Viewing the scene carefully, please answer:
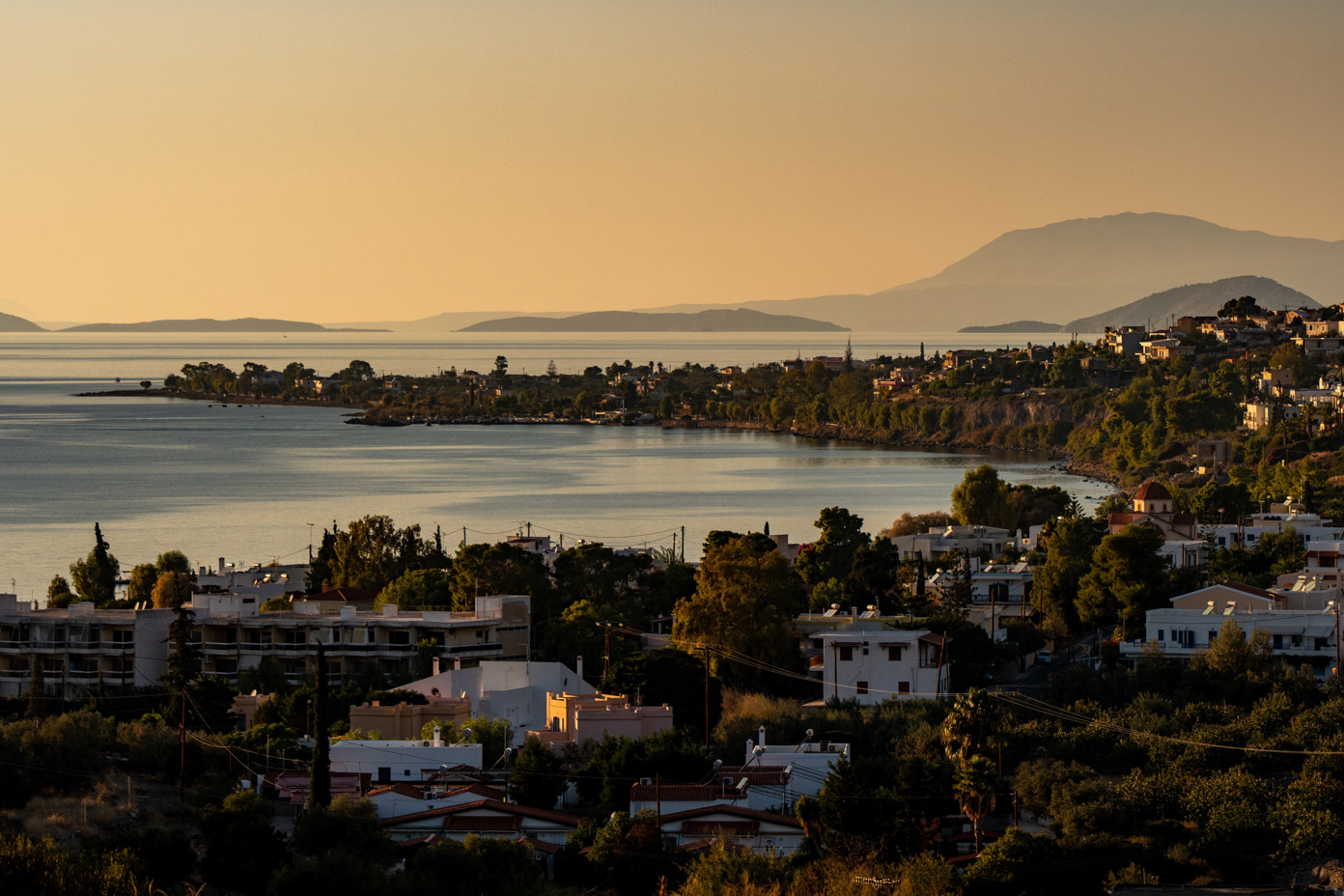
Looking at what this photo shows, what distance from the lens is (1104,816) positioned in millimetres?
18484

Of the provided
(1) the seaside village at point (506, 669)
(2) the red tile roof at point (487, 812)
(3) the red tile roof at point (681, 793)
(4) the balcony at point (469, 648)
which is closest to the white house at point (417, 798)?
(1) the seaside village at point (506, 669)

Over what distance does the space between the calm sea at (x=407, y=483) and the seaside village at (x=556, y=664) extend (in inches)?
544

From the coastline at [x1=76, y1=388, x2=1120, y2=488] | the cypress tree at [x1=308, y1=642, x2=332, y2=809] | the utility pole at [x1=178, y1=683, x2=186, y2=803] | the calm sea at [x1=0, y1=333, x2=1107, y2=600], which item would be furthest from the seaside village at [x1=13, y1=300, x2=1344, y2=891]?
the coastline at [x1=76, y1=388, x2=1120, y2=488]

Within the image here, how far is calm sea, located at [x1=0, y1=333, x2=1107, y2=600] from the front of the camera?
5591 centimetres

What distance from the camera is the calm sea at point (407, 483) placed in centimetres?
5591

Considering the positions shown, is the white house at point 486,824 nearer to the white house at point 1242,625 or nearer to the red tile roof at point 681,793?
the red tile roof at point 681,793

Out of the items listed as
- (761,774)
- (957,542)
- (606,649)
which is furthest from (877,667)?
(957,542)

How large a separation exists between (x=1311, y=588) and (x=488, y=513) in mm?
36005

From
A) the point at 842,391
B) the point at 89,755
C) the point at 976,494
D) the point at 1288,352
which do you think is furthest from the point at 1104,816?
the point at 842,391

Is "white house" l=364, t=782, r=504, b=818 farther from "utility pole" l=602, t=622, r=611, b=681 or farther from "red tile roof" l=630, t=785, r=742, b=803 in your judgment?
"utility pole" l=602, t=622, r=611, b=681

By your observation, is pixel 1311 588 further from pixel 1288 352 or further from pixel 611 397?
pixel 611 397

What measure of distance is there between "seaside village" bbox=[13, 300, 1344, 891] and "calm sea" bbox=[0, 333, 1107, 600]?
45.3 ft

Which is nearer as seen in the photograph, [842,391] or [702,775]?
[702,775]

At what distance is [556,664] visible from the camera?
82.3 ft
